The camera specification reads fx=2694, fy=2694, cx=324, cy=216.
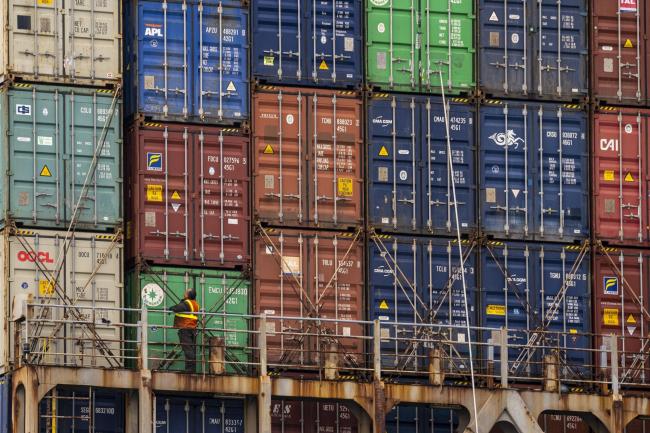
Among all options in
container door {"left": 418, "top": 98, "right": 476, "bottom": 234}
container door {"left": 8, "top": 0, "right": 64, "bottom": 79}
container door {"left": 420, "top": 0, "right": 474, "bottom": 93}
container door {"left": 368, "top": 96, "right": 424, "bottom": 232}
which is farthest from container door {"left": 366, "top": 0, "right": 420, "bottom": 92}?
container door {"left": 8, "top": 0, "right": 64, "bottom": 79}

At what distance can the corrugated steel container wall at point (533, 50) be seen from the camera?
58.3 metres

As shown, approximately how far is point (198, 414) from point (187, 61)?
24.6 feet

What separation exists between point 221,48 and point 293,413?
7.87 metres

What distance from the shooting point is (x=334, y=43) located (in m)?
57.6

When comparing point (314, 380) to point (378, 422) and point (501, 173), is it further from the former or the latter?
point (501, 173)

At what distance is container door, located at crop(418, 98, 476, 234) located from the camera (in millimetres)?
57406

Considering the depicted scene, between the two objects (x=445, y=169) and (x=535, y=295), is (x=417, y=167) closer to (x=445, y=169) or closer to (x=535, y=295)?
(x=445, y=169)

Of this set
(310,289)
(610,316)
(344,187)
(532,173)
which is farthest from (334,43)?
(610,316)

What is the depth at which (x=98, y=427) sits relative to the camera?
54.1 metres

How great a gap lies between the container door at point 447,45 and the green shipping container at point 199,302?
630 centimetres

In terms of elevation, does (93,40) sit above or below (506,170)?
above

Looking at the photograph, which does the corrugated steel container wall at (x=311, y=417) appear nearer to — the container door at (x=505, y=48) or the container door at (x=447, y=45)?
the container door at (x=447, y=45)

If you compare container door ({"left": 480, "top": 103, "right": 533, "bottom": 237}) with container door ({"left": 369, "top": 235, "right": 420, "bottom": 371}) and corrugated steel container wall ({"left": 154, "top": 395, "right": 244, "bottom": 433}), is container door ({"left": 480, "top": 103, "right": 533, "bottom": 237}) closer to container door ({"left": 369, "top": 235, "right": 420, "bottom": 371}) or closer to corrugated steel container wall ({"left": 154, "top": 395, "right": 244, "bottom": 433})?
container door ({"left": 369, "top": 235, "right": 420, "bottom": 371})

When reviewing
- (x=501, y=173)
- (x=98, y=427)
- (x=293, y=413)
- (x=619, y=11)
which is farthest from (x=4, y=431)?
(x=619, y=11)
